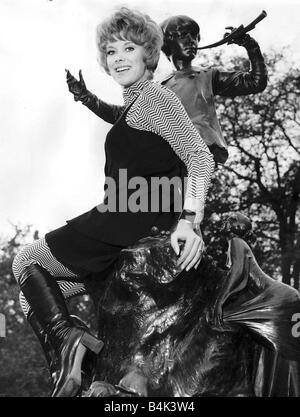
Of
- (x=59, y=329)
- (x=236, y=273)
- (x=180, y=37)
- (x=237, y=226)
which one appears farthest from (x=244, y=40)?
(x=59, y=329)

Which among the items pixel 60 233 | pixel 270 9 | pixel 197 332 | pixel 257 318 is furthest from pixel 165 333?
pixel 270 9

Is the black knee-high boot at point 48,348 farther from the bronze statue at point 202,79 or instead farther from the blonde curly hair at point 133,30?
the blonde curly hair at point 133,30

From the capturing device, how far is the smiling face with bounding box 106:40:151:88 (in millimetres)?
4367

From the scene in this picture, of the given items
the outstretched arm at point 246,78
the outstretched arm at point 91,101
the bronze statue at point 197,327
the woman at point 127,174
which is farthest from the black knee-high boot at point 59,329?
the outstretched arm at point 246,78

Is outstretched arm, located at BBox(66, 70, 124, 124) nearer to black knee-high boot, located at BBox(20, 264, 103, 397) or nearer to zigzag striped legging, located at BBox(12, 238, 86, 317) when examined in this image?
zigzag striped legging, located at BBox(12, 238, 86, 317)

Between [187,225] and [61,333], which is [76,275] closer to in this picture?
[61,333]

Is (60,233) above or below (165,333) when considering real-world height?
above

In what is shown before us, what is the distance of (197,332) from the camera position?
4012 mm

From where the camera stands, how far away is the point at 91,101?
4.78m

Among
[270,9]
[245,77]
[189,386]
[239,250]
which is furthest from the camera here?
[270,9]

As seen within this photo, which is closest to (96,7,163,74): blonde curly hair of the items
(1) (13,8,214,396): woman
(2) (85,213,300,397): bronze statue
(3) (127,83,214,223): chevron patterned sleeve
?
(1) (13,8,214,396): woman

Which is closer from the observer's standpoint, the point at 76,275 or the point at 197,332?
the point at 197,332

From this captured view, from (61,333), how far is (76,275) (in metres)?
0.41

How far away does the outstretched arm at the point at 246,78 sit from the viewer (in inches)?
181
